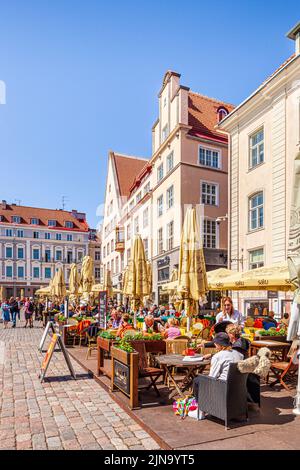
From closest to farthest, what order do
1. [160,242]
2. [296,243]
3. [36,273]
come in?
[296,243], [160,242], [36,273]

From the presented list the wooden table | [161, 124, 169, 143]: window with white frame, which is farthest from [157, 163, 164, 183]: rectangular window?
the wooden table

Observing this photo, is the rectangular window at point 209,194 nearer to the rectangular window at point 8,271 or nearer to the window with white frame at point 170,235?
the window with white frame at point 170,235

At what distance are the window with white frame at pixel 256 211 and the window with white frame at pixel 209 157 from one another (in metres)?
8.33

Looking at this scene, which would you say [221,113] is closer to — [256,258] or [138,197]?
[138,197]

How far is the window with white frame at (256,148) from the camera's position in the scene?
19.9 meters

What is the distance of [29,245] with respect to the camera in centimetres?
7025

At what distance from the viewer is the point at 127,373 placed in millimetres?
6184

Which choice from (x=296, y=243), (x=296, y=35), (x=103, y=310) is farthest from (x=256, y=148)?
(x=296, y=243)

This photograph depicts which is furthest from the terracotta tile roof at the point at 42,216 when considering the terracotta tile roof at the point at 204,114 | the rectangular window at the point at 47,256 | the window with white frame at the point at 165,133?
the terracotta tile roof at the point at 204,114

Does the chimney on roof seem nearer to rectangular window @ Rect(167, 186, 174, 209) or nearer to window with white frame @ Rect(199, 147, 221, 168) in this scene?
window with white frame @ Rect(199, 147, 221, 168)

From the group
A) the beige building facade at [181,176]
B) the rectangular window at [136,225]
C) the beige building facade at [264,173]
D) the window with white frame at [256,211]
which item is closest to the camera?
the beige building facade at [264,173]

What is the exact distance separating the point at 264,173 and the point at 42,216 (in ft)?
196

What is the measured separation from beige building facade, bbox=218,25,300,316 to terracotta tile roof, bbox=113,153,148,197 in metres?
25.7
